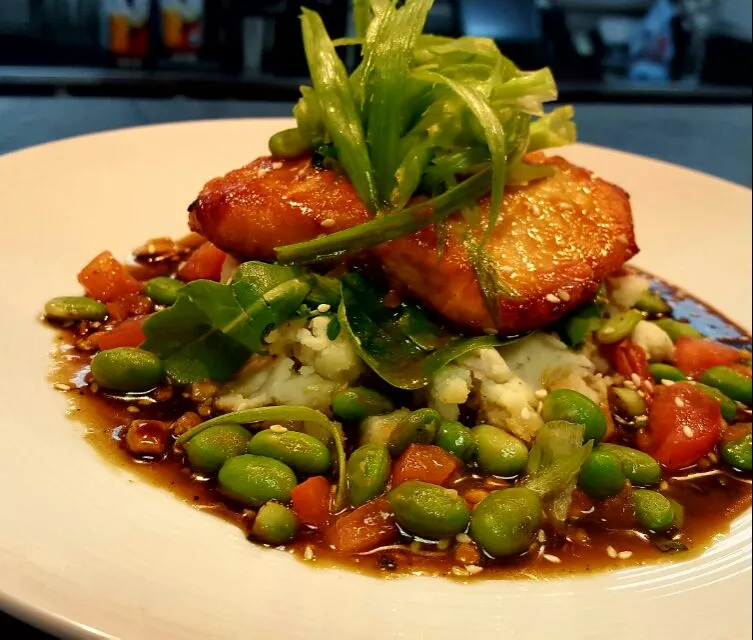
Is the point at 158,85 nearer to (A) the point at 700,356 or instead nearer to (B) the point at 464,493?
(A) the point at 700,356

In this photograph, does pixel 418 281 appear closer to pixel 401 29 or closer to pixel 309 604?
pixel 401 29

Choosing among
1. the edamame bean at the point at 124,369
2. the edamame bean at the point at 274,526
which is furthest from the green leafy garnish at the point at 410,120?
the edamame bean at the point at 274,526

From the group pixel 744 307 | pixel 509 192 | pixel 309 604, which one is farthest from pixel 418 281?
pixel 744 307

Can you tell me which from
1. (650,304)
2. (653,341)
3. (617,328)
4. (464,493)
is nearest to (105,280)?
(464,493)

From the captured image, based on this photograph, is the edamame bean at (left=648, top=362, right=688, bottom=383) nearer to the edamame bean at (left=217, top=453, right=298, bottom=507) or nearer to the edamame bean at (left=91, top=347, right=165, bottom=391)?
the edamame bean at (left=217, top=453, right=298, bottom=507)

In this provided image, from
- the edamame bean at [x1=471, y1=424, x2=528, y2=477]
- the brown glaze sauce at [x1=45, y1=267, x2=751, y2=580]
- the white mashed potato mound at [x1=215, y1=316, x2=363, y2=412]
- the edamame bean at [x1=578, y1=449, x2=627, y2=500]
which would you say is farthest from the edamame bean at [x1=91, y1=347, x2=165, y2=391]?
the edamame bean at [x1=578, y1=449, x2=627, y2=500]

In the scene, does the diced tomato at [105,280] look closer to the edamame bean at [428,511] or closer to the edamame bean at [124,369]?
the edamame bean at [124,369]
